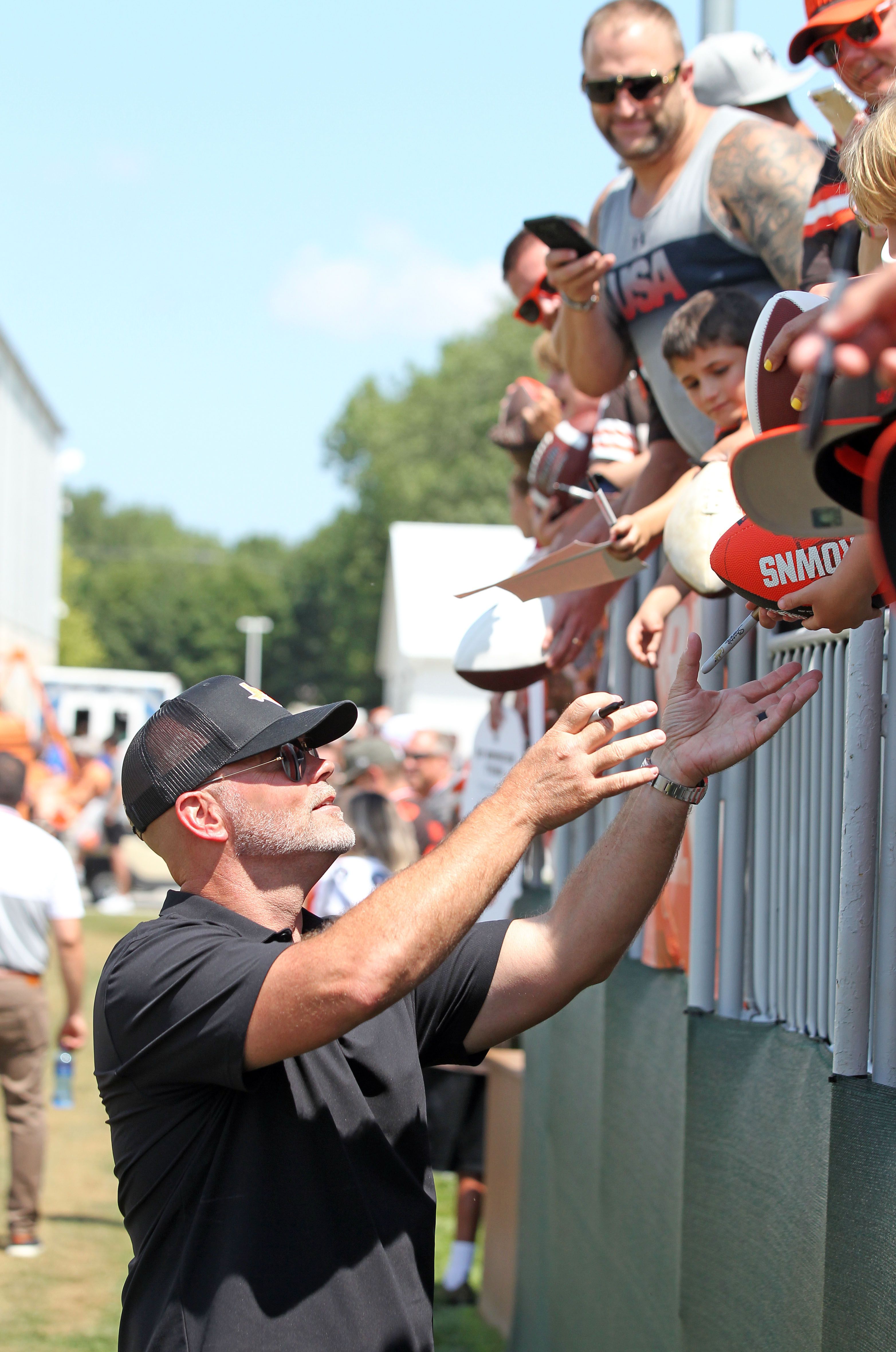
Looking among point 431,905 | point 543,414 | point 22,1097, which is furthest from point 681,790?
point 22,1097

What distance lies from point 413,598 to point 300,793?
24.2 m

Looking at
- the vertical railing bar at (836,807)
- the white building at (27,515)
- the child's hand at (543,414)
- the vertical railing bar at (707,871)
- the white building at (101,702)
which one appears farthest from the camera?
the white building at (27,515)

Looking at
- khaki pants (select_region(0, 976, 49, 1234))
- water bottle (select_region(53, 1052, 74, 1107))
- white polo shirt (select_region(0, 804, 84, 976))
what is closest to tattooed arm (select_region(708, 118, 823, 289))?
white polo shirt (select_region(0, 804, 84, 976))

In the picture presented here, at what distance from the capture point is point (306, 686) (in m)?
81.1

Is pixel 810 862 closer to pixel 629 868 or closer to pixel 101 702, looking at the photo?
pixel 629 868

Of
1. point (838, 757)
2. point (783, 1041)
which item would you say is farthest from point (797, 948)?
point (838, 757)

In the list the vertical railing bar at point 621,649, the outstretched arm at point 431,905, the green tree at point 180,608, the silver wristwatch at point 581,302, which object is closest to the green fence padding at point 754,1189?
the outstretched arm at point 431,905

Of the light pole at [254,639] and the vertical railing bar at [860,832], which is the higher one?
the light pole at [254,639]

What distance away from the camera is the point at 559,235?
10.1 ft

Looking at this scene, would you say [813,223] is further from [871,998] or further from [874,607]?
[871,998]

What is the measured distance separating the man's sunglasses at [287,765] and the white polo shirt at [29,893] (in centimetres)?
490

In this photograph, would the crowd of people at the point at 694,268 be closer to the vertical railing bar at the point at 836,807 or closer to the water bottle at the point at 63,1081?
the vertical railing bar at the point at 836,807

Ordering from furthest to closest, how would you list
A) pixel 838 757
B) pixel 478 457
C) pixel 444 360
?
1. pixel 444 360
2. pixel 478 457
3. pixel 838 757

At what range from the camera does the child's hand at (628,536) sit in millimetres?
3098
